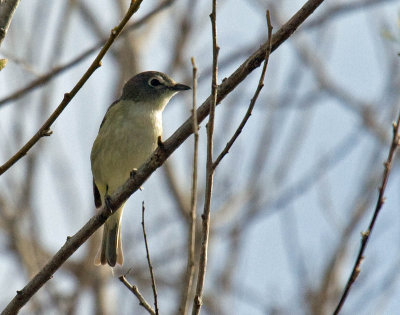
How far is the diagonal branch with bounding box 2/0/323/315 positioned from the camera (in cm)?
321

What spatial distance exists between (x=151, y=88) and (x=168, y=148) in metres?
3.09

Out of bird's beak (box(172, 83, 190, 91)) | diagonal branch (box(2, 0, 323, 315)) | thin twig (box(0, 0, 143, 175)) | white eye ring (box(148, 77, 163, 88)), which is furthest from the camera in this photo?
white eye ring (box(148, 77, 163, 88))

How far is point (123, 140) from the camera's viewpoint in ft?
19.1

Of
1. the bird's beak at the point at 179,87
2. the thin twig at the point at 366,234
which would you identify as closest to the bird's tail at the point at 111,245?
the bird's beak at the point at 179,87

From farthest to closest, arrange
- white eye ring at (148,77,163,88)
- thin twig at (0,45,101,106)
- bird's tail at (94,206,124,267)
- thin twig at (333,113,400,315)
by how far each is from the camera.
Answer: white eye ring at (148,77,163,88) < bird's tail at (94,206,124,267) < thin twig at (0,45,101,106) < thin twig at (333,113,400,315)

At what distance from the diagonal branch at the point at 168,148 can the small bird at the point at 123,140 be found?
2.05 meters

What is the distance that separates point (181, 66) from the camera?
8.72 m

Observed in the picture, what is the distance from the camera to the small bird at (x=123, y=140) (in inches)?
228

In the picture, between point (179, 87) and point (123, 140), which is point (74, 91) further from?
point (179, 87)

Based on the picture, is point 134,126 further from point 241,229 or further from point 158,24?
point 158,24

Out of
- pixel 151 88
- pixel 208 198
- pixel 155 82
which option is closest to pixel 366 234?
pixel 208 198

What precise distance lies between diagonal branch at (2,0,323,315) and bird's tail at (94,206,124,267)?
217 centimetres

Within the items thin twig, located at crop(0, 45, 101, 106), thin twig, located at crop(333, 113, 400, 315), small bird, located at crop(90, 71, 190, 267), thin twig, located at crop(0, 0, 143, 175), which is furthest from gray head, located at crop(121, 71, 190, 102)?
thin twig, located at crop(333, 113, 400, 315)

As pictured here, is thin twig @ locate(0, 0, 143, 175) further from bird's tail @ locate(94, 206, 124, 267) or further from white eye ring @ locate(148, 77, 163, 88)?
white eye ring @ locate(148, 77, 163, 88)
